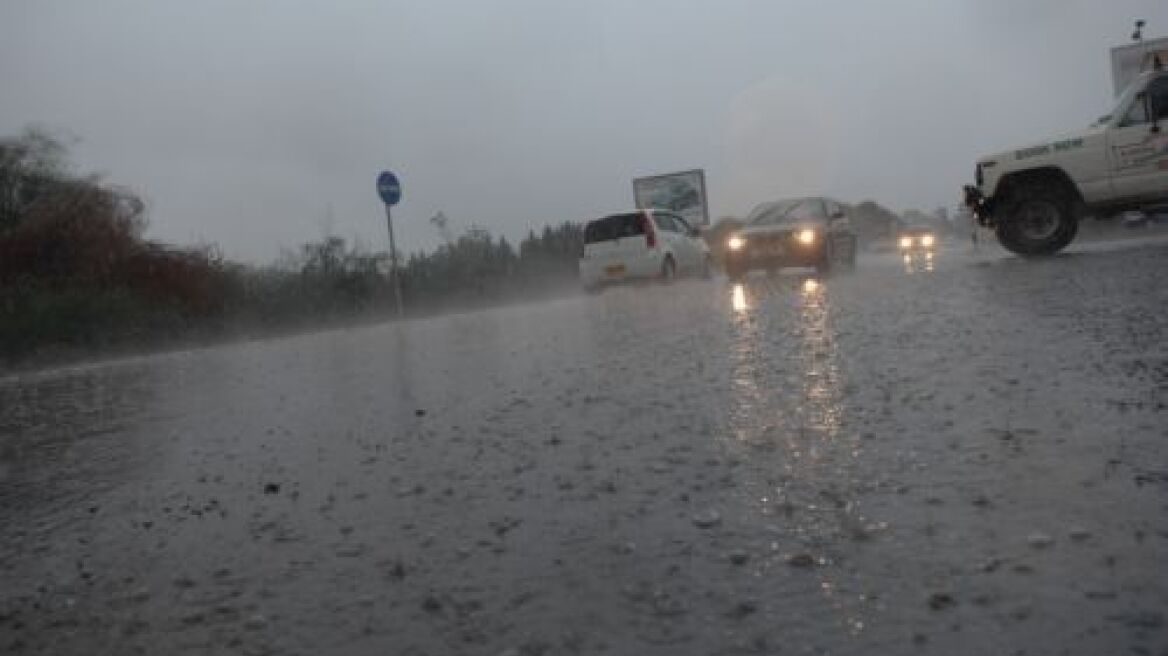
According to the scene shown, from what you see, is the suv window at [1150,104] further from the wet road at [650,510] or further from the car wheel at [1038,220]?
the wet road at [650,510]

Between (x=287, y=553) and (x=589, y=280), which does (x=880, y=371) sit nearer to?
(x=287, y=553)

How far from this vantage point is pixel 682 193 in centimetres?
4153

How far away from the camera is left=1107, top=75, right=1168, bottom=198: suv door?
37.4ft

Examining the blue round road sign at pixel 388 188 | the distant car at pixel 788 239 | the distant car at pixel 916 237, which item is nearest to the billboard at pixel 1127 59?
the distant car at pixel 916 237

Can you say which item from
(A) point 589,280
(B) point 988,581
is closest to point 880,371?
(B) point 988,581

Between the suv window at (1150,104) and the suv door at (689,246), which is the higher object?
the suv window at (1150,104)

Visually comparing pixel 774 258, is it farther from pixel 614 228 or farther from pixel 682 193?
pixel 682 193

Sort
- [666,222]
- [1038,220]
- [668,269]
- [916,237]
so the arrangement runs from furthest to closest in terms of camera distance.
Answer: [916,237]
[666,222]
[668,269]
[1038,220]

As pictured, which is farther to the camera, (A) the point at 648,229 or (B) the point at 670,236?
(B) the point at 670,236

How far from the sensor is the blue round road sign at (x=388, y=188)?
17797 millimetres

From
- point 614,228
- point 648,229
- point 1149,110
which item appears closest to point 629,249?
point 648,229

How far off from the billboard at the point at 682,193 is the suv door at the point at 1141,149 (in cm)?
2983

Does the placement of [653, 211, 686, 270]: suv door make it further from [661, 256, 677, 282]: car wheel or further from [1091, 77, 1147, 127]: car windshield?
[1091, 77, 1147, 127]: car windshield

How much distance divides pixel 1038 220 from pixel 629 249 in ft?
25.6
